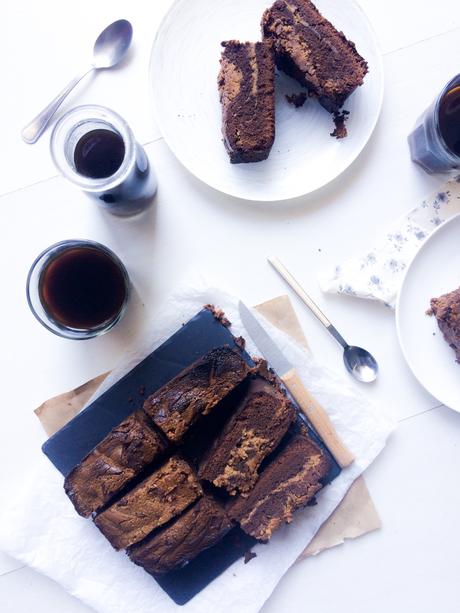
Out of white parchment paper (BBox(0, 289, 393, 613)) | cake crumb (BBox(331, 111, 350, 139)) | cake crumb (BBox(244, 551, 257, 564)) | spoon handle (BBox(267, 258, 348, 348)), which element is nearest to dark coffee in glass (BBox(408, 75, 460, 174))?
cake crumb (BBox(331, 111, 350, 139))

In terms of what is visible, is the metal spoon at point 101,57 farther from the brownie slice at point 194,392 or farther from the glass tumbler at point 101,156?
the brownie slice at point 194,392

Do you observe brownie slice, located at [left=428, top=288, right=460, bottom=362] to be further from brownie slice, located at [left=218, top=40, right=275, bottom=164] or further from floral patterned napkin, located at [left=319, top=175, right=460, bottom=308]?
brownie slice, located at [left=218, top=40, right=275, bottom=164]

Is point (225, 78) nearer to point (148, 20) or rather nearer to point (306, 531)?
point (148, 20)

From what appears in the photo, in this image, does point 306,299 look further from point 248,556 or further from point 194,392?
point 248,556

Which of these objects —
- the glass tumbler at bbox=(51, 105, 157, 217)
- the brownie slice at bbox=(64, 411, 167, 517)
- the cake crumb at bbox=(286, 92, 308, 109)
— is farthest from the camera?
the cake crumb at bbox=(286, 92, 308, 109)

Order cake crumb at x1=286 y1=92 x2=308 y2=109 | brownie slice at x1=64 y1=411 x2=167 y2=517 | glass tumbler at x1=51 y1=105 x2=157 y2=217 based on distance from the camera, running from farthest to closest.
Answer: cake crumb at x1=286 y1=92 x2=308 y2=109 → brownie slice at x1=64 y1=411 x2=167 y2=517 → glass tumbler at x1=51 y1=105 x2=157 y2=217
